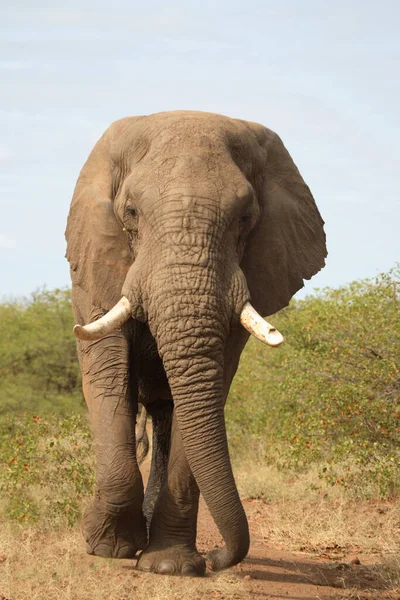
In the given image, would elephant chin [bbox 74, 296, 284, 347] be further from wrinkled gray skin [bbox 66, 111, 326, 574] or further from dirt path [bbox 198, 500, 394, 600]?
dirt path [bbox 198, 500, 394, 600]

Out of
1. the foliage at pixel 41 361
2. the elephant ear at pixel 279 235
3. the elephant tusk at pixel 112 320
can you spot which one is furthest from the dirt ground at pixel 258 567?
the foliage at pixel 41 361

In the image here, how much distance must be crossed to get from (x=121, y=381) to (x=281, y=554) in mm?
2874

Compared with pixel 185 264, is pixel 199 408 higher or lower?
lower

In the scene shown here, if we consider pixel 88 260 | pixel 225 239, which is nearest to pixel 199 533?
pixel 88 260

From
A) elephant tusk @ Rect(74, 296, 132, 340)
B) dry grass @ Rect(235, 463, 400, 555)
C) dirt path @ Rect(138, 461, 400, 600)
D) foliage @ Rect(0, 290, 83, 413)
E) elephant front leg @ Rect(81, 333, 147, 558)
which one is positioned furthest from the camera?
foliage @ Rect(0, 290, 83, 413)

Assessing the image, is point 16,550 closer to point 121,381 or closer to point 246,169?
point 121,381

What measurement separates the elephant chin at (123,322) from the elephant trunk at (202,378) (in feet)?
0.41

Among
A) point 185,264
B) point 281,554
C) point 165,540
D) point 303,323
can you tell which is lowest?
point 303,323

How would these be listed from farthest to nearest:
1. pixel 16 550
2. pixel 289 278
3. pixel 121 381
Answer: pixel 16 550 < pixel 289 278 < pixel 121 381

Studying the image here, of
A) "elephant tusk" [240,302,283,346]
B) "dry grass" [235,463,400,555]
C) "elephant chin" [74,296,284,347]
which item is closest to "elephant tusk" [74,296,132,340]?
"elephant chin" [74,296,284,347]

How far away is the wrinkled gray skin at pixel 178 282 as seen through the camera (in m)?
5.77

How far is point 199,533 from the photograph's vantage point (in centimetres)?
959

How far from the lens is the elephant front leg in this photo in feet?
20.9

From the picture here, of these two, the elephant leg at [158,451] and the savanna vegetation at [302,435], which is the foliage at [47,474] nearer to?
the savanna vegetation at [302,435]
